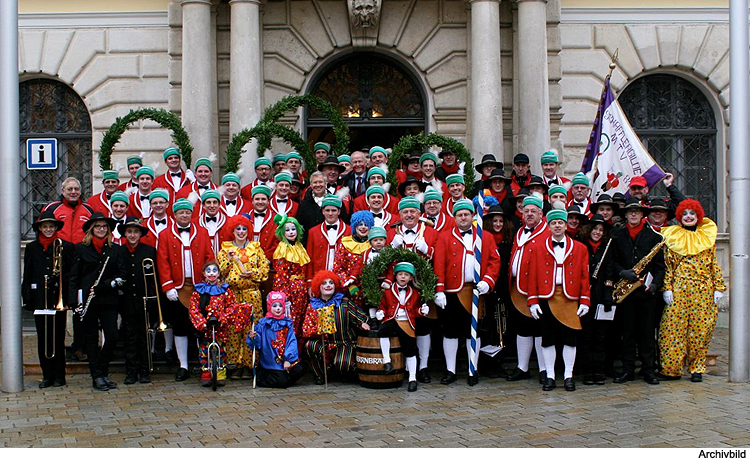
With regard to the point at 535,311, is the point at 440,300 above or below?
above

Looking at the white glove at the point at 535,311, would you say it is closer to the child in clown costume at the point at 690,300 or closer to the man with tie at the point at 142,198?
the child in clown costume at the point at 690,300

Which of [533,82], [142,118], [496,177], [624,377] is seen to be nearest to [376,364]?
[624,377]

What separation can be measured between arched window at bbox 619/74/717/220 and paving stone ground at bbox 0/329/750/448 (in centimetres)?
632

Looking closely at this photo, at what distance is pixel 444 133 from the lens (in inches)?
Result: 592

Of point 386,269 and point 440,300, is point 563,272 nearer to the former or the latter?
point 440,300

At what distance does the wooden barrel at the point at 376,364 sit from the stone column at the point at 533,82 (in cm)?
544

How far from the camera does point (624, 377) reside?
10031mm

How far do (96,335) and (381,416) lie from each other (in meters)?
3.45

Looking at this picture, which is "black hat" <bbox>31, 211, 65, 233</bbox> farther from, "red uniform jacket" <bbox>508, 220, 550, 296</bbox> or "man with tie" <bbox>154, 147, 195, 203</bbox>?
"red uniform jacket" <bbox>508, 220, 550, 296</bbox>

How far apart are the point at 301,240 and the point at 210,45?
5.26 meters

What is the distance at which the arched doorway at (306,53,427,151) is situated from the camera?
15352 millimetres

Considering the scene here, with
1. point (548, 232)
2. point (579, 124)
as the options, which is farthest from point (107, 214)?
point (579, 124)

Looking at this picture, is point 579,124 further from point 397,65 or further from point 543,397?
point 543,397

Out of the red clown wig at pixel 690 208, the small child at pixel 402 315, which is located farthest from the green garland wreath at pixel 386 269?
the red clown wig at pixel 690 208
